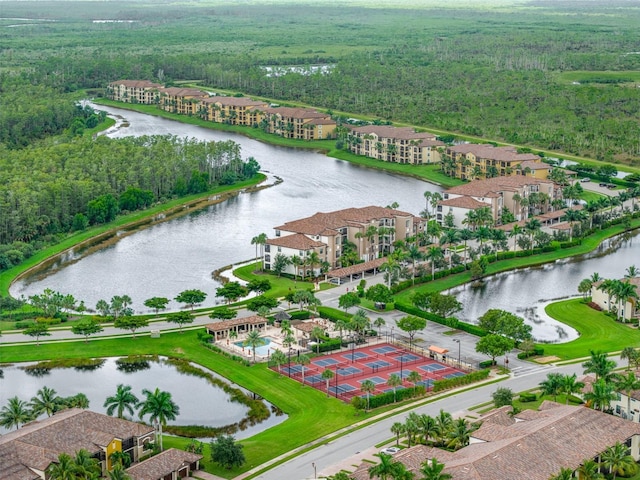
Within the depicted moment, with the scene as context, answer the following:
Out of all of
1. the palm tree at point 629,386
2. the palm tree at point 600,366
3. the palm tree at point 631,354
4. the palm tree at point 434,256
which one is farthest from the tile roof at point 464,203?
the palm tree at point 629,386

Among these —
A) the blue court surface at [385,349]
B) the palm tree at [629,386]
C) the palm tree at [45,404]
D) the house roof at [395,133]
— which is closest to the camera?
the palm tree at [45,404]

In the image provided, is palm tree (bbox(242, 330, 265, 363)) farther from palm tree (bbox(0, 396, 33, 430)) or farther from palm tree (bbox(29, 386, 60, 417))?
palm tree (bbox(0, 396, 33, 430))

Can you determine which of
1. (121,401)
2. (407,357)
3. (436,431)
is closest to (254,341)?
(407,357)

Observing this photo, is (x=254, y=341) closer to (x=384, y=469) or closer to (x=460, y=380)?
(x=460, y=380)

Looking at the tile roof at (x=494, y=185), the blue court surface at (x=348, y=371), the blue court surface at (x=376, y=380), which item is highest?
the tile roof at (x=494, y=185)

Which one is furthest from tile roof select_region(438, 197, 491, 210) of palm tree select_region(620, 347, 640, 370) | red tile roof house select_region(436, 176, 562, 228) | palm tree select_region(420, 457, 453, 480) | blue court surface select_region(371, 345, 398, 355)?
palm tree select_region(420, 457, 453, 480)

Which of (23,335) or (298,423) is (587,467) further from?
(23,335)

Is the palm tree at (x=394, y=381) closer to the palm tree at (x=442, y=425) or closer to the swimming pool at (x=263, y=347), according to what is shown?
the palm tree at (x=442, y=425)
